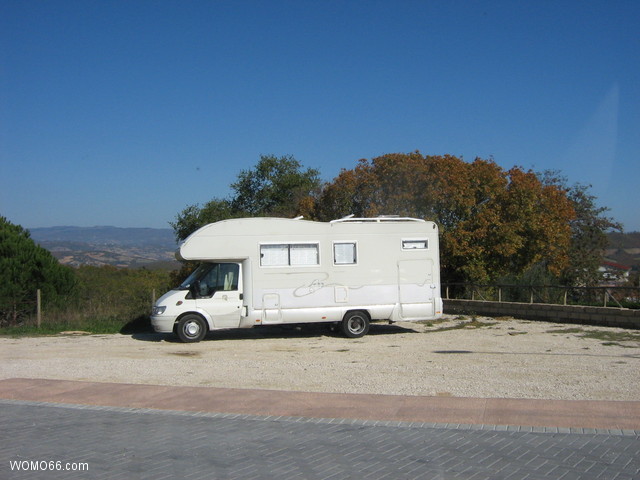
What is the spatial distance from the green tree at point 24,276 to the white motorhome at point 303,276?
7.77 meters

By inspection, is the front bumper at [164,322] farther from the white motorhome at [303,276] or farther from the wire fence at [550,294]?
the wire fence at [550,294]

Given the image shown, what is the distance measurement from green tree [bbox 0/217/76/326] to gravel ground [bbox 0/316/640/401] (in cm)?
369

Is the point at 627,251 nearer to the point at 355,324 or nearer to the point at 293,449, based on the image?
the point at 355,324

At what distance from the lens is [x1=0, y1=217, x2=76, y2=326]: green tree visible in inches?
838

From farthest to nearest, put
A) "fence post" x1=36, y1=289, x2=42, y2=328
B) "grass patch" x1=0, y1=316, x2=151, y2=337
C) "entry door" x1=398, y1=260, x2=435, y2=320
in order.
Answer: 1. "fence post" x1=36, y1=289, x2=42, y2=328
2. "grass patch" x1=0, y1=316, x2=151, y2=337
3. "entry door" x1=398, y1=260, x2=435, y2=320

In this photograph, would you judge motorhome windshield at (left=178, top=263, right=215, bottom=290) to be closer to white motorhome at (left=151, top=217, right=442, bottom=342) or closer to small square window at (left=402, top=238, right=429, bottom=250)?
white motorhome at (left=151, top=217, right=442, bottom=342)

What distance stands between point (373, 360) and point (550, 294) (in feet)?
31.5

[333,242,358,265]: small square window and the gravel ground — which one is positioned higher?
[333,242,358,265]: small square window

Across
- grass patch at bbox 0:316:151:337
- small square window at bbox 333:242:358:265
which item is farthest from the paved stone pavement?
grass patch at bbox 0:316:151:337

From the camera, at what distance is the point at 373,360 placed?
42.9ft

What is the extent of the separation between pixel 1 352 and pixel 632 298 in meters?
16.3

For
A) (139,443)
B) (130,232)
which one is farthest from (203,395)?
(130,232)

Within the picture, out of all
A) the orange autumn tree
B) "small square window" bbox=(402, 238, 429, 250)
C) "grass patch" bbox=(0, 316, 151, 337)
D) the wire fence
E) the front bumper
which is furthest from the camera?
the orange autumn tree

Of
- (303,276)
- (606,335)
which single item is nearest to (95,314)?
(303,276)
